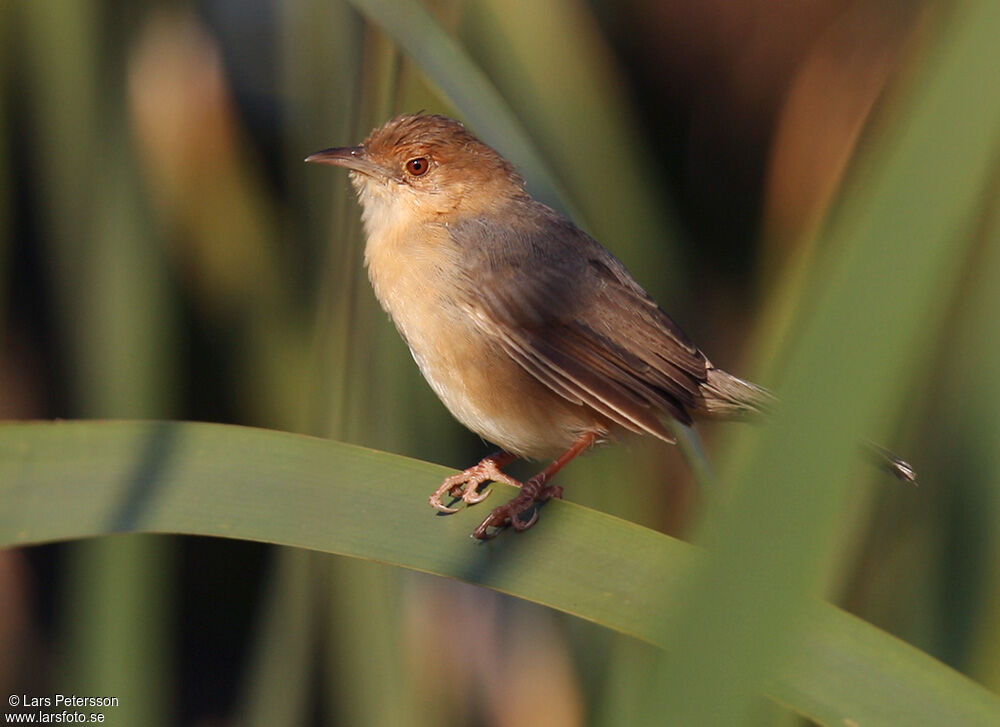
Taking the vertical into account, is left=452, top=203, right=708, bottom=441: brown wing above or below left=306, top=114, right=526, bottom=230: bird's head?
below

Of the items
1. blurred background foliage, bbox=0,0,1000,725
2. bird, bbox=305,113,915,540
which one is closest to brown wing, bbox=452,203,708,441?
bird, bbox=305,113,915,540

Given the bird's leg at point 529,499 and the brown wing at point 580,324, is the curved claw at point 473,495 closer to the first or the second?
the bird's leg at point 529,499

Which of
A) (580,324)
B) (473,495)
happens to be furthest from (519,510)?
(580,324)

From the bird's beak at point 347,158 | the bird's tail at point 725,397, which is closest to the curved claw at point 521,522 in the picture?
the bird's tail at point 725,397

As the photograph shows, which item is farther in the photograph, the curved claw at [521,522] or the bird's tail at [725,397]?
the bird's tail at [725,397]

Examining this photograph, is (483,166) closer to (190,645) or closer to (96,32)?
(96,32)

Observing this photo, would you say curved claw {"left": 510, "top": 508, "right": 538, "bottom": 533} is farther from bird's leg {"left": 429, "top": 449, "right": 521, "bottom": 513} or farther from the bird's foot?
bird's leg {"left": 429, "top": 449, "right": 521, "bottom": 513}

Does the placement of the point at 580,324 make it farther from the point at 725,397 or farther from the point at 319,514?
the point at 319,514
